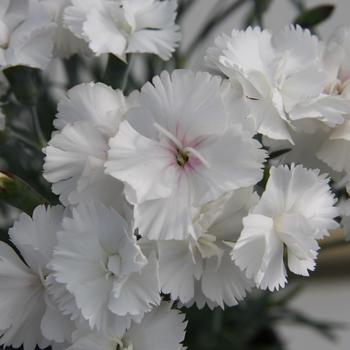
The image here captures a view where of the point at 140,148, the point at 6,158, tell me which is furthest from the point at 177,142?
the point at 6,158

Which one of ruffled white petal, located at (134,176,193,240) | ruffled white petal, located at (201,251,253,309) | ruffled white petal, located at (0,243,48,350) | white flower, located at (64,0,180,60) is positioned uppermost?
white flower, located at (64,0,180,60)

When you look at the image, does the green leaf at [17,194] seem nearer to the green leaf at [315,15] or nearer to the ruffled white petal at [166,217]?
the ruffled white petal at [166,217]

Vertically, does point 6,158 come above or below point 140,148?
below

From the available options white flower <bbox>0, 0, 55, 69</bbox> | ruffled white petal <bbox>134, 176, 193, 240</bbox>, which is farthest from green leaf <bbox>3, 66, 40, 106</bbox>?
ruffled white petal <bbox>134, 176, 193, 240</bbox>

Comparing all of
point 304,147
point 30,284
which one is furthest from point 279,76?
point 30,284

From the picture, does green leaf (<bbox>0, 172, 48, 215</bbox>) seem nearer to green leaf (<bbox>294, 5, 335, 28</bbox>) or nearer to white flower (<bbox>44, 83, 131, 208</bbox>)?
white flower (<bbox>44, 83, 131, 208</bbox>)

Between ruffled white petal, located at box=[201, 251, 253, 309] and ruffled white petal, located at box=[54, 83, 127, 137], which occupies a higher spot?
ruffled white petal, located at box=[54, 83, 127, 137]

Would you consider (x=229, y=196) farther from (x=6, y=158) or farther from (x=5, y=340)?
(x=6, y=158)

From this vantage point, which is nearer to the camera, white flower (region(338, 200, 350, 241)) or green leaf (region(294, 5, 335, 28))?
white flower (region(338, 200, 350, 241))
